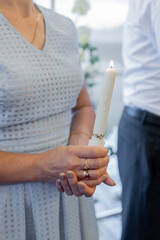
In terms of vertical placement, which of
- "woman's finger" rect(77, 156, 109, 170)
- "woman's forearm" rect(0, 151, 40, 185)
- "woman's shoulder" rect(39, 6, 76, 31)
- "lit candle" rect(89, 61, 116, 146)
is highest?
"woman's shoulder" rect(39, 6, 76, 31)

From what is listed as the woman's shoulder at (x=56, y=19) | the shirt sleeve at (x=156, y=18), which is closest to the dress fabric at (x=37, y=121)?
the woman's shoulder at (x=56, y=19)

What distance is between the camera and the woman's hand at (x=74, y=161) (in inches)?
24.3

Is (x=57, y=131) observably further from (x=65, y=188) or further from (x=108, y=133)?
(x=108, y=133)

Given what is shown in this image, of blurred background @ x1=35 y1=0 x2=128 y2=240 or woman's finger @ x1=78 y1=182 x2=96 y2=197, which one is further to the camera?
blurred background @ x1=35 y1=0 x2=128 y2=240

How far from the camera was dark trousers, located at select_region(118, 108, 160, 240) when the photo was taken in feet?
4.17

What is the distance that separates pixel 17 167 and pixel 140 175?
77cm

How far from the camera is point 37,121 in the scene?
0.79 metres

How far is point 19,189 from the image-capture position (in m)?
0.77

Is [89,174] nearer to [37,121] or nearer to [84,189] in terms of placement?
[84,189]

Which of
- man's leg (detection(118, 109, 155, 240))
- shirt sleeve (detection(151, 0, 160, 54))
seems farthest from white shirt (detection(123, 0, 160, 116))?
man's leg (detection(118, 109, 155, 240))

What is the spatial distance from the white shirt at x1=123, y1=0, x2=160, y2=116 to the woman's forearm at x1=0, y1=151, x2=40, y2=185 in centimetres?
71

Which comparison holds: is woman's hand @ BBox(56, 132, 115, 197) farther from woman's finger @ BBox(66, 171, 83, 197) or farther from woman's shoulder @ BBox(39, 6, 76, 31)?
woman's shoulder @ BBox(39, 6, 76, 31)

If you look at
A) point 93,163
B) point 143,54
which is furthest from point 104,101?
point 143,54

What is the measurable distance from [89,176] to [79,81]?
349 millimetres
